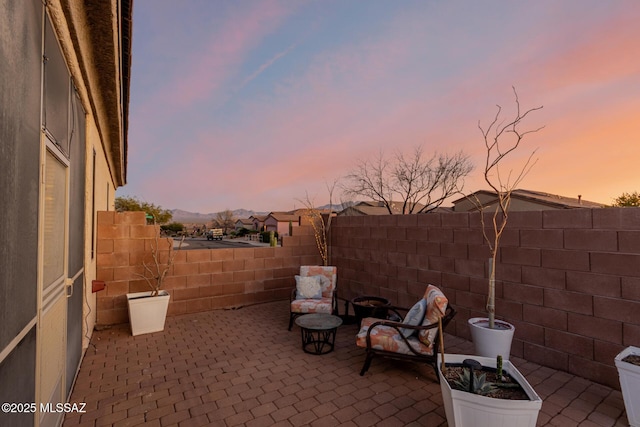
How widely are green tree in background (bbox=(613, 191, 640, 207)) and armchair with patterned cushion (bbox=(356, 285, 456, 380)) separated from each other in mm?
19476

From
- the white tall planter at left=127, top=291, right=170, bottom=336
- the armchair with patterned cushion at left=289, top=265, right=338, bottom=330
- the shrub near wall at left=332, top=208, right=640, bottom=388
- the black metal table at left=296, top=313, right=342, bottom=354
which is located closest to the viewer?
the shrub near wall at left=332, top=208, right=640, bottom=388

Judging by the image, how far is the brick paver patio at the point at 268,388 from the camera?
2.55 m

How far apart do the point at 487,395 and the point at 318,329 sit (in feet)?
6.38

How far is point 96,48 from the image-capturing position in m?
2.93

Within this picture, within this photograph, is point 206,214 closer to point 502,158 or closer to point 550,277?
point 502,158

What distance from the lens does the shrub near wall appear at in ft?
9.61

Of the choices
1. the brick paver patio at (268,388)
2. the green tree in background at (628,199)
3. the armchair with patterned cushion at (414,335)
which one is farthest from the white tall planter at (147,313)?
the green tree in background at (628,199)

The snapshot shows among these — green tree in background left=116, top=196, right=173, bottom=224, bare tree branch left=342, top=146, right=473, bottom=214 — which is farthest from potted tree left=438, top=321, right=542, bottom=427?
green tree in background left=116, top=196, right=173, bottom=224

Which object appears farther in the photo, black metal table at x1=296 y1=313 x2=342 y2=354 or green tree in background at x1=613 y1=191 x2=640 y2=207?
green tree in background at x1=613 y1=191 x2=640 y2=207

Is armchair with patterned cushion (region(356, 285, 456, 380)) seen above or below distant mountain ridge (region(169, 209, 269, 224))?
below

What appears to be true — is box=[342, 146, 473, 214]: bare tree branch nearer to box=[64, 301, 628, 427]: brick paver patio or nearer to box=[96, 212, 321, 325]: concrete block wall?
box=[96, 212, 321, 325]: concrete block wall

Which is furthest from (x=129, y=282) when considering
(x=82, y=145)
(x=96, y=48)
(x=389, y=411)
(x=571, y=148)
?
(x=571, y=148)

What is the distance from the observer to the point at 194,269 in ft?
18.2

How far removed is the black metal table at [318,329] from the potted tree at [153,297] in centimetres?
232
